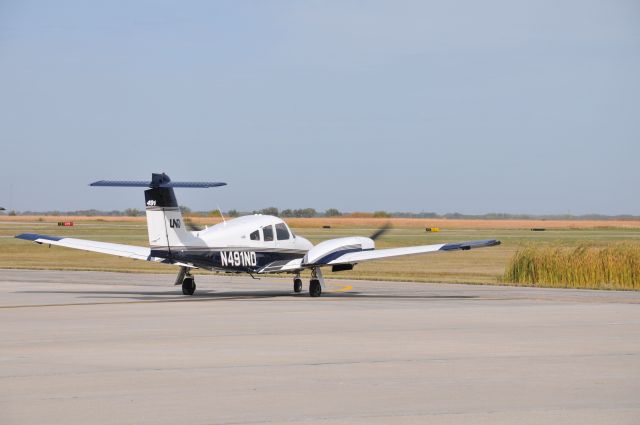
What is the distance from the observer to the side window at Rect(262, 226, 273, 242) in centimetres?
→ 3247

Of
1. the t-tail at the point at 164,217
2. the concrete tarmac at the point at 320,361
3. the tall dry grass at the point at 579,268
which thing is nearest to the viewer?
the concrete tarmac at the point at 320,361

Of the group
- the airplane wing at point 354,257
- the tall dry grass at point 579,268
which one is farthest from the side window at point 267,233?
the tall dry grass at point 579,268

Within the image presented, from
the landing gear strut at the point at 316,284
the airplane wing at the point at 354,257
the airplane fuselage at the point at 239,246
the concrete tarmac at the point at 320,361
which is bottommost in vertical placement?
the concrete tarmac at the point at 320,361

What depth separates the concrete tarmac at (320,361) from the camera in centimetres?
1192

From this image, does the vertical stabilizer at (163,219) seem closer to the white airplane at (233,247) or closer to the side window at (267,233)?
the white airplane at (233,247)

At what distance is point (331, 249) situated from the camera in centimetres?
3231

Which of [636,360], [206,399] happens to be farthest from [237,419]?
[636,360]

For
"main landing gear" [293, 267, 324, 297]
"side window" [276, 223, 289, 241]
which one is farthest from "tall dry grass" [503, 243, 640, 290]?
"side window" [276, 223, 289, 241]

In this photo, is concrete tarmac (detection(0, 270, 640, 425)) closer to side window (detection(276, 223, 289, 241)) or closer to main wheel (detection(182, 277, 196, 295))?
main wheel (detection(182, 277, 196, 295))

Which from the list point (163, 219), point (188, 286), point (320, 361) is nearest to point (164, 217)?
point (163, 219)

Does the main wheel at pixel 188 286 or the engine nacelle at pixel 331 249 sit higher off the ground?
the engine nacelle at pixel 331 249

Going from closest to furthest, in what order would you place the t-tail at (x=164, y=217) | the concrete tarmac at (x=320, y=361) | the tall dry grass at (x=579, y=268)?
the concrete tarmac at (x=320, y=361)
the t-tail at (x=164, y=217)
the tall dry grass at (x=579, y=268)

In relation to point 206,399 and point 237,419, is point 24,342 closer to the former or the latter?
point 206,399

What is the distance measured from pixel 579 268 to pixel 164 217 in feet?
55.3
